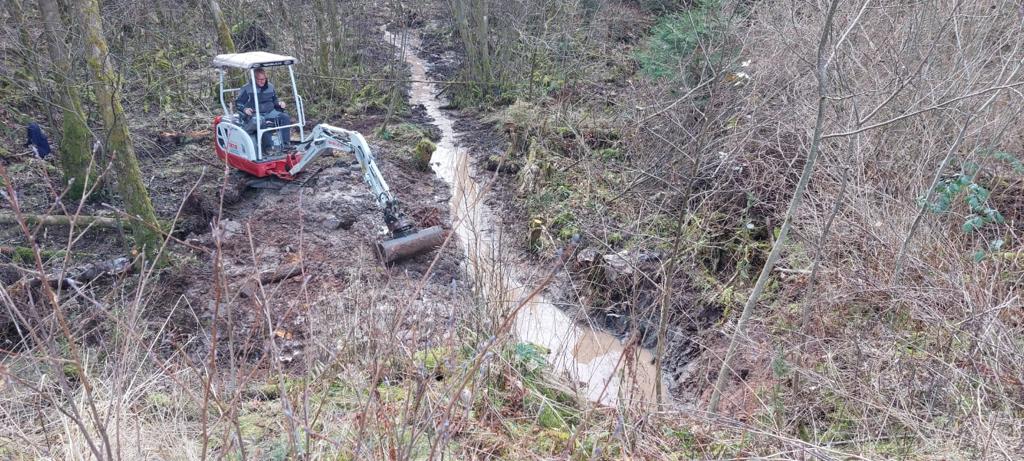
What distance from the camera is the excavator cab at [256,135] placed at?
29.6ft

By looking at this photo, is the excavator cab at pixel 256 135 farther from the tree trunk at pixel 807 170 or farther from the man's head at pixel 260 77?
the tree trunk at pixel 807 170

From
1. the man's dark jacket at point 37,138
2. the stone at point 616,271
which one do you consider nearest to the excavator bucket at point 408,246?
the stone at point 616,271

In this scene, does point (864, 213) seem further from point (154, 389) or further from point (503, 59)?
point (503, 59)

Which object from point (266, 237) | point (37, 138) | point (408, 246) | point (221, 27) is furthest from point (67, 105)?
point (221, 27)

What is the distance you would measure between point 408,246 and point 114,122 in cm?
347

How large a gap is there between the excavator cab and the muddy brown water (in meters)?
2.76

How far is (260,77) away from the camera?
9.08 meters

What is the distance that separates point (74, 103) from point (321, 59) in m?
8.60

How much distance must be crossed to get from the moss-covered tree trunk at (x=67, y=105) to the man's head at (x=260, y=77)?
221 cm

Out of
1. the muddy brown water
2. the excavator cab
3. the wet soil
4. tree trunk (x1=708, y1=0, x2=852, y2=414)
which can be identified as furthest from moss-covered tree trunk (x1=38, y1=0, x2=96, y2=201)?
tree trunk (x1=708, y1=0, x2=852, y2=414)

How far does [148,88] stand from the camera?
551 inches

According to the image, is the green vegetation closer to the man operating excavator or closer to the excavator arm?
the excavator arm

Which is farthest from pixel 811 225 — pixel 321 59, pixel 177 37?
pixel 177 37

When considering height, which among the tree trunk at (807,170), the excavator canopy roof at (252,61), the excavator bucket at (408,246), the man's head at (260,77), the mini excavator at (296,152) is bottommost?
the excavator bucket at (408,246)
